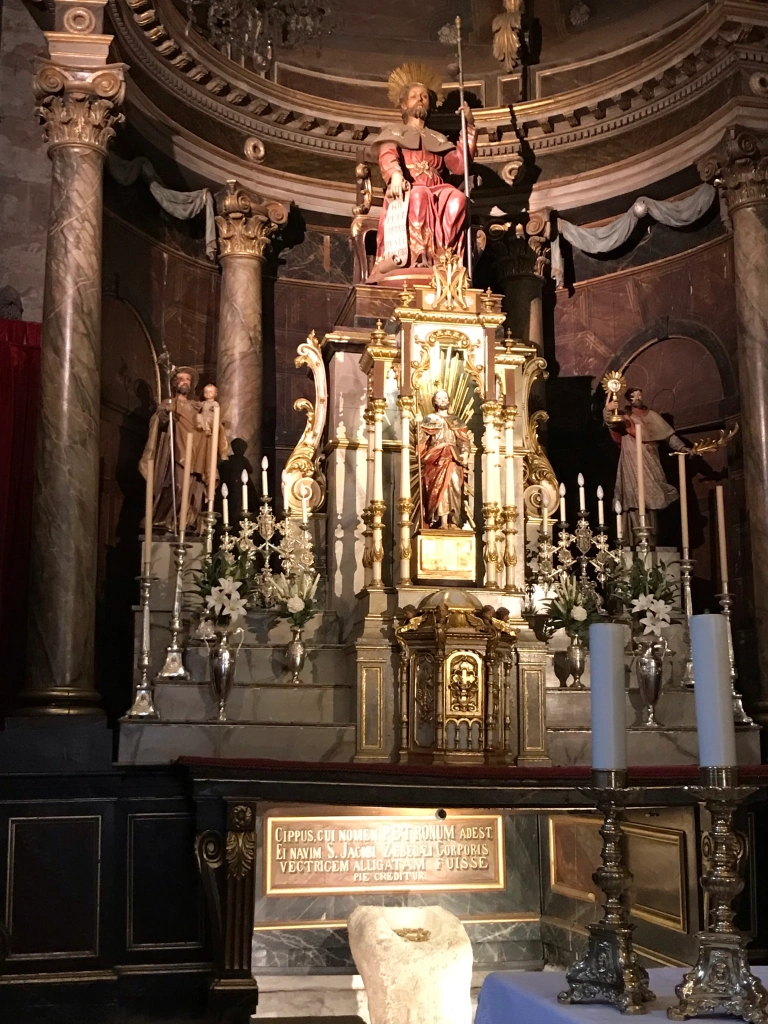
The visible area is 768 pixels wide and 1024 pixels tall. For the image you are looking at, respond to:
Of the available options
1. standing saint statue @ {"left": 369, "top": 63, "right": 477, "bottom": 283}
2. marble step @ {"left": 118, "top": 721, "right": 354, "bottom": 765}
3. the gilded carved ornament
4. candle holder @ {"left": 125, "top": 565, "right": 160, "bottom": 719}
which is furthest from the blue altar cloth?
standing saint statue @ {"left": 369, "top": 63, "right": 477, "bottom": 283}

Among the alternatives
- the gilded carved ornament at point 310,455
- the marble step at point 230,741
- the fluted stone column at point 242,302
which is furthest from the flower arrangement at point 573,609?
the fluted stone column at point 242,302

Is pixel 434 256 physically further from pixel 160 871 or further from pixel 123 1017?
pixel 123 1017

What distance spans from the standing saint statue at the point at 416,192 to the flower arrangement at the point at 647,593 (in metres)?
3.39

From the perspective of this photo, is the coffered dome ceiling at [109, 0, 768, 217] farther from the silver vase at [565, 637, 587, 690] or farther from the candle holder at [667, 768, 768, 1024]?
the candle holder at [667, 768, 768, 1024]

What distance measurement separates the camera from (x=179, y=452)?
1048cm

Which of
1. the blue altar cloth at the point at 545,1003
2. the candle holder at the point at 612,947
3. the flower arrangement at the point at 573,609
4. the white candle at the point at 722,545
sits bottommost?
the blue altar cloth at the point at 545,1003

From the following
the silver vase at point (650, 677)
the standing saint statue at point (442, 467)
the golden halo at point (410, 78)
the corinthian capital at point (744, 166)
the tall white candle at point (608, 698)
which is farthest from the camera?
the golden halo at point (410, 78)

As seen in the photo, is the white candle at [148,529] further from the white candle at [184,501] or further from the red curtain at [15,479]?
the red curtain at [15,479]

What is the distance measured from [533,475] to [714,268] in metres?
3.38

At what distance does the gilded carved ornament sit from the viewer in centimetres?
1012

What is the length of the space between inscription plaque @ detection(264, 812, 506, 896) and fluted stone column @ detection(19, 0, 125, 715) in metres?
2.20

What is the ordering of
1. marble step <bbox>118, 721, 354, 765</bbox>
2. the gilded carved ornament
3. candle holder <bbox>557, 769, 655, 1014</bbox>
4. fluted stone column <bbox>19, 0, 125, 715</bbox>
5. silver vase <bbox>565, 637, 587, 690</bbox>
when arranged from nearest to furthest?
1. candle holder <bbox>557, 769, 655, 1014</bbox>
2. marble step <bbox>118, 721, 354, 765</bbox>
3. fluted stone column <bbox>19, 0, 125, 715</bbox>
4. silver vase <bbox>565, 637, 587, 690</bbox>
5. the gilded carved ornament

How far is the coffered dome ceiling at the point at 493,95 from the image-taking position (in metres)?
11.5

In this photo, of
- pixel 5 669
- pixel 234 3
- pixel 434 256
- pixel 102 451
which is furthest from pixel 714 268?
pixel 5 669
